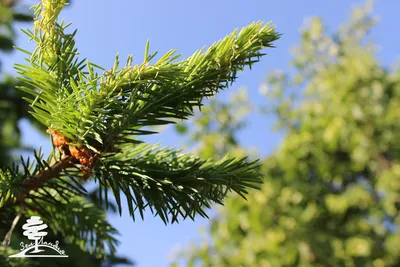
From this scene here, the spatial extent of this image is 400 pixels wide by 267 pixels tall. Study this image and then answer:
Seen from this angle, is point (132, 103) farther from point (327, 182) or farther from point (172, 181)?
point (327, 182)

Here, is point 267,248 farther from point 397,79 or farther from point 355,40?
point 355,40

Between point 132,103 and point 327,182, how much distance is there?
9.74ft

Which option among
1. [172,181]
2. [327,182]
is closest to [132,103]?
[172,181]

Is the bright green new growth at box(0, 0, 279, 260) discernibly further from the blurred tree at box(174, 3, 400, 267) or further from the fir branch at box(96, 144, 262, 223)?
the blurred tree at box(174, 3, 400, 267)

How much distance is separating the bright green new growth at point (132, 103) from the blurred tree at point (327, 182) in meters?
2.42

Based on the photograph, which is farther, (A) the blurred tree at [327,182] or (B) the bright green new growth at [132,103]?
(A) the blurred tree at [327,182]

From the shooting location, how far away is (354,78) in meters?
3.21

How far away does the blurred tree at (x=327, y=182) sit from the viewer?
106 inches

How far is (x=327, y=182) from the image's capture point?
3.10 metres

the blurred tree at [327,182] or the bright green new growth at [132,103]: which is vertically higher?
the blurred tree at [327,182]

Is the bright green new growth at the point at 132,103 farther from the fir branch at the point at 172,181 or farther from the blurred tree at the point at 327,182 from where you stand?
the blurred tree at the point at 327,182

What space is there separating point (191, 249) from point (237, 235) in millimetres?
335

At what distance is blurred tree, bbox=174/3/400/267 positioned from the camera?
269cm

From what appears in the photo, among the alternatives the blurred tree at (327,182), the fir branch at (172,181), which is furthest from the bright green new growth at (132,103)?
the blurred tree at (327,182)
